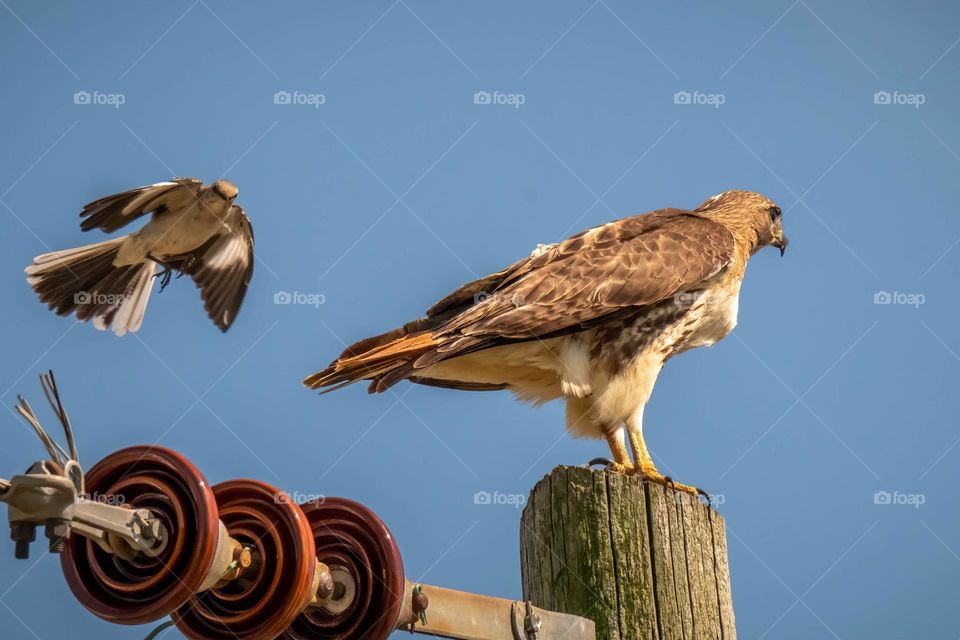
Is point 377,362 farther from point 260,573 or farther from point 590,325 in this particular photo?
point 260,573

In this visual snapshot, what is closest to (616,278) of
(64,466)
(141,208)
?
(141,208)

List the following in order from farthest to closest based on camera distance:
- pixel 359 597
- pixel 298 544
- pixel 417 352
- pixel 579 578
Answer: pixel 417 352 < pixel 579 578 < pixel 359 597 < pixel 298 544

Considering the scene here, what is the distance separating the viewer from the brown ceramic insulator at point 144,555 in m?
2.32

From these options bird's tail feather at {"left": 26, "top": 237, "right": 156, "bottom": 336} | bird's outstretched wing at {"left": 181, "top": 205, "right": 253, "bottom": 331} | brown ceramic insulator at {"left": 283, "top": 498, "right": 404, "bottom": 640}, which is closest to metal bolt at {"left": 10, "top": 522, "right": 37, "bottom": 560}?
brown ceramic insulator at {"left": 283, "top": 498, "right": 404, "bottom": 640}

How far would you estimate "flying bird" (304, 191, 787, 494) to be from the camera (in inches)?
212

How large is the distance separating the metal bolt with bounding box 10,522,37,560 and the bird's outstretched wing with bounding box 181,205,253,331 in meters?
5.61

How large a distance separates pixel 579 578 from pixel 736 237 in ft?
11.4

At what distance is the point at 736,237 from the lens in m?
6.54

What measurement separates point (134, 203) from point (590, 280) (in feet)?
9.61

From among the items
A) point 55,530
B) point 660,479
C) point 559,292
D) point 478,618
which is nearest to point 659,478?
point 660,479

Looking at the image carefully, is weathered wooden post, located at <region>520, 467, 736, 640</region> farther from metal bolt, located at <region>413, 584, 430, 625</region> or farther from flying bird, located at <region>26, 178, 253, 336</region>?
flying bird, located at <region>26, 178, 253, 336</region>

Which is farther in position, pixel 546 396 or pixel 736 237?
pixel 736 237

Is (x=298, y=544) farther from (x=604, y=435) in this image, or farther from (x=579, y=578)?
(x=604, y=435)

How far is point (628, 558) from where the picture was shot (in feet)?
11.4
